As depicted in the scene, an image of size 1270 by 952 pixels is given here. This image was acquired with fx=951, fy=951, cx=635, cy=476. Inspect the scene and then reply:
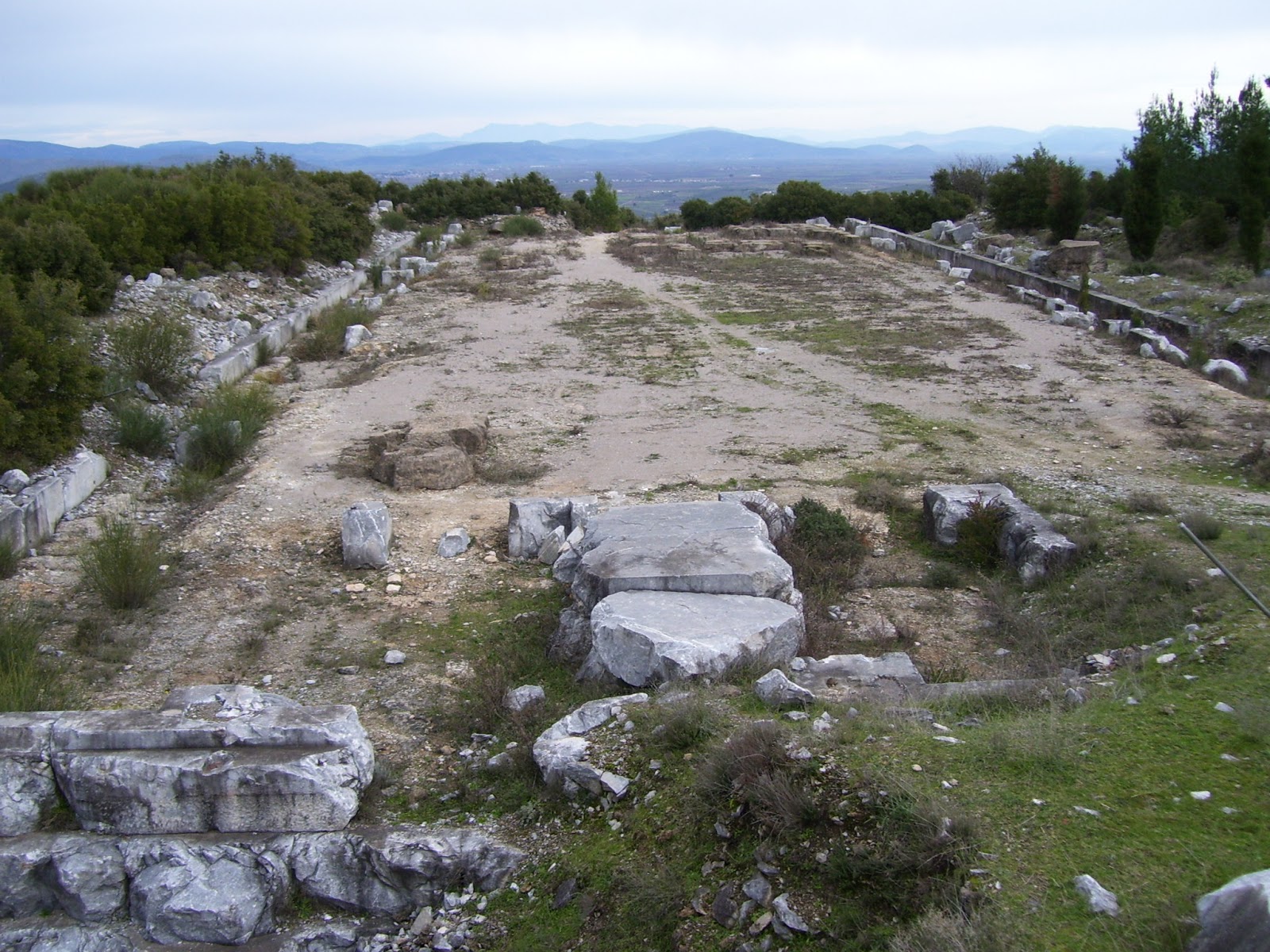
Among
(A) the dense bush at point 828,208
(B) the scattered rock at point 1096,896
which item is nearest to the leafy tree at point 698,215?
(A) the dense bush at point 828,208

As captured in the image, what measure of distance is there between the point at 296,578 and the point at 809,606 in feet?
13.2

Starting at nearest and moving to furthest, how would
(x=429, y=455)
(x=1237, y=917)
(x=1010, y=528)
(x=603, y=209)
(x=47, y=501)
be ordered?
(x=1237, y=917), (x=1010, y=528), (x=47, y=501), (x=429, y=455), (x=603, y=209)

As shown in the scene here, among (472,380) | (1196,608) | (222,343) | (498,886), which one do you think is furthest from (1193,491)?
(222,343)

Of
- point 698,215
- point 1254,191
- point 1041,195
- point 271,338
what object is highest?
point 1041,195

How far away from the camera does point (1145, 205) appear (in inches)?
791

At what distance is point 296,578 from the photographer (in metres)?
7.56

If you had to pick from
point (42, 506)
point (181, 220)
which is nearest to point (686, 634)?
point (42, 506)

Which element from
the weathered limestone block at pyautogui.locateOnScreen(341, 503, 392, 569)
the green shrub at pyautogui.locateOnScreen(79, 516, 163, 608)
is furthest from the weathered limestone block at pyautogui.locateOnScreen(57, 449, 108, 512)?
the weathered limestone block at pyautogui.locateOnScreen(341, 503, 392, 569)

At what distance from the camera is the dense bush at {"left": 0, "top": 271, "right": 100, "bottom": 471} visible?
912 centimetres

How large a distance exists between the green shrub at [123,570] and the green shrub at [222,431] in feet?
8.96

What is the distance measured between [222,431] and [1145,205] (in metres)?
18.9

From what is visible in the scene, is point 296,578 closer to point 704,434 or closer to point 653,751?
point 653,751

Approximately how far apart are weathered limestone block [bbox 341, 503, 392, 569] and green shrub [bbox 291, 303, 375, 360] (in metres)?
7.87

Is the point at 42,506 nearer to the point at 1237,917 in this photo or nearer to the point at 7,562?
the point at 7,562
